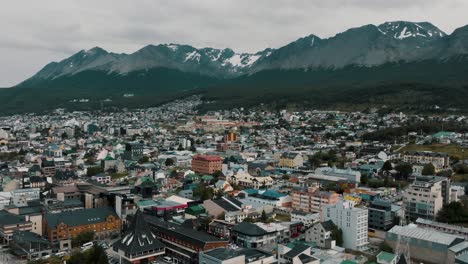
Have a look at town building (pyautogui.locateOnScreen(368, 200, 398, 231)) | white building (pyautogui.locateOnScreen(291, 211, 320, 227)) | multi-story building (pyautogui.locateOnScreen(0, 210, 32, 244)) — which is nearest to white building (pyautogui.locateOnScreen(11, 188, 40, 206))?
multi-story building (pyautogui.locateOnScreen(0, 210, 32, 244))

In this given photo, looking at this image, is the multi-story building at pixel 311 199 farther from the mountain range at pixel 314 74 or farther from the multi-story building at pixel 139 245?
the mountain range at pixel 314 74

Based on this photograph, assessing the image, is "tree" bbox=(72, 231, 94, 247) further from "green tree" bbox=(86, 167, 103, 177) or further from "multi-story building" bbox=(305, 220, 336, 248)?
"green tree" bbox=(86, 167, 103, 177)

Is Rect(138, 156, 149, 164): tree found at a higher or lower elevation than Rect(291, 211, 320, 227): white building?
higher

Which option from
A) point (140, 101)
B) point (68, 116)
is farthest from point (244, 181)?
point (140, 101)

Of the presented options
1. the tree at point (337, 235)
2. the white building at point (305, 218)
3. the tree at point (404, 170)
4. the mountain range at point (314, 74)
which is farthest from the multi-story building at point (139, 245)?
the mountain range at point (314, 74)

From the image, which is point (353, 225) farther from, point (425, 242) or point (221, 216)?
point (221, 216)

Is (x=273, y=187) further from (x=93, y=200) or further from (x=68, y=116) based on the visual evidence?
(x=68, y=116)
